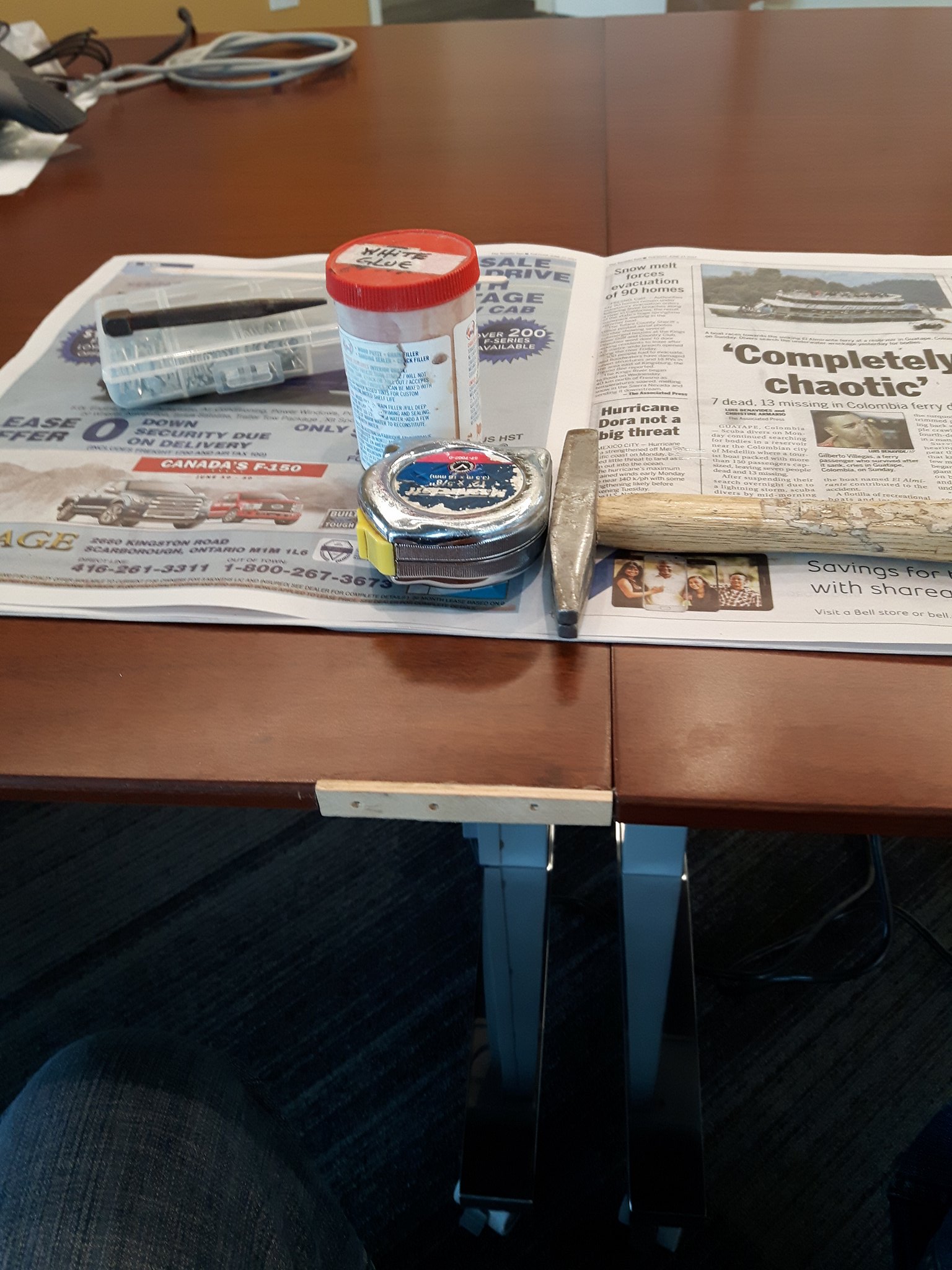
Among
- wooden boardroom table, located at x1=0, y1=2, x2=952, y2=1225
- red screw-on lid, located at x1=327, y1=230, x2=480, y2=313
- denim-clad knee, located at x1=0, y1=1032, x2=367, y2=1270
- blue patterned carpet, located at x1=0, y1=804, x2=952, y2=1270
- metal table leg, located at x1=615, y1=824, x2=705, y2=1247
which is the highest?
red screw-on lid, located at x1=327, y1=230, x2=480, y2=313

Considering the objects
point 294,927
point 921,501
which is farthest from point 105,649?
point 294,927

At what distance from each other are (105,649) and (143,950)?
0.75 meters

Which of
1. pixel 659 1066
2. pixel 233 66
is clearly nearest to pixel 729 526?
pixel 659 1066

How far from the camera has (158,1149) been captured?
433mm

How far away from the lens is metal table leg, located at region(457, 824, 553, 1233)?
683 millimetres

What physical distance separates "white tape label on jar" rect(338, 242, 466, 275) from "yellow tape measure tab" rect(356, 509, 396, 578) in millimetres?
110

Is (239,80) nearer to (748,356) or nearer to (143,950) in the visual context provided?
(748,356)

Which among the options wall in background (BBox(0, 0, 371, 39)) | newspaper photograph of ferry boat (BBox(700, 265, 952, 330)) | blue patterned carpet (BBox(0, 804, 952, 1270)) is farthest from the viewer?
wall in background (BBox(0, 0, 371, 39))

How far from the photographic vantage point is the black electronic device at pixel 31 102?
2.87ft

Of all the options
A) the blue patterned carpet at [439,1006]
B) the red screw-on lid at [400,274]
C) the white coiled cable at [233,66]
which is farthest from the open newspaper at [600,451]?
the blue patterned carpet at [439,1006]

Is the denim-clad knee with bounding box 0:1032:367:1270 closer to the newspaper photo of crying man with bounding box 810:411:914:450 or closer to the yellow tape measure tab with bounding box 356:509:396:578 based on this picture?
the yellow tape measure tab with bounding box 356:509:396:578

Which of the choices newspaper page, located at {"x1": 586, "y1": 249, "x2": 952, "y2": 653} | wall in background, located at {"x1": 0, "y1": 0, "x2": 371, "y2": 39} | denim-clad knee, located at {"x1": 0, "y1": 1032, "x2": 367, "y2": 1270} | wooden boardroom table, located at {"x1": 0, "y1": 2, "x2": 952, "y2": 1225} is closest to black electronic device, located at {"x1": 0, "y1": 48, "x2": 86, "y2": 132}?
wooden boardroom table, located at {"x1": 0, "y1": 2, "x2": 952, "y2": 1225}

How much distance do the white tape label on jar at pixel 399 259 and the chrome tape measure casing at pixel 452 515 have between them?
0.26 feet

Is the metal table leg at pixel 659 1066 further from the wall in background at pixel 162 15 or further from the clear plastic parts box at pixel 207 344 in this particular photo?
the wall in background at pixel 162 15
